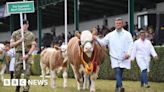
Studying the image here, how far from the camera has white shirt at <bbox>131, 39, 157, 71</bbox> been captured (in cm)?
1585

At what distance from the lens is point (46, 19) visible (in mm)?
49906

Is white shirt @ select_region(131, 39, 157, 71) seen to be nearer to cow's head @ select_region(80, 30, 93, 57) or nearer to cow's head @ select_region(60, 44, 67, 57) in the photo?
cow's head @ select_region(60, 44, 67, 57)

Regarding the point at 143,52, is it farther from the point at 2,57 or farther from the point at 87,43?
the point at 2,57

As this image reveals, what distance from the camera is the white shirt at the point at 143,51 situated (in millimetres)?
15852

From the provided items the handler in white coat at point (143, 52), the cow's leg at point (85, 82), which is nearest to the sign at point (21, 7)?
the cow's leg at point (85, 82)

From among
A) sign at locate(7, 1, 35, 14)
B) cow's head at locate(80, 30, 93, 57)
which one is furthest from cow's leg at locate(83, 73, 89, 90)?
sign at locate(7, 1, 35, 14)

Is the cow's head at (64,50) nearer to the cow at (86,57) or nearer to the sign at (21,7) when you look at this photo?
the cow at (86,57)

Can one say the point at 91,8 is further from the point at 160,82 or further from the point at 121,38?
the point at 121,38

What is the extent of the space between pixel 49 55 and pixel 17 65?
4696mm

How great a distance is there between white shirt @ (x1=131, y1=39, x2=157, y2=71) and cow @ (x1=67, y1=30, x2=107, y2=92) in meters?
1.59

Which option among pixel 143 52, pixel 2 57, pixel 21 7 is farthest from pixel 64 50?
pixel 2 57

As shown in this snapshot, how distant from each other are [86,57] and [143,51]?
280cm

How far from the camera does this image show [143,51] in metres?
15.9

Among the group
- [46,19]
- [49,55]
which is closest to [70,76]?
[49,55]
